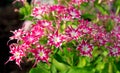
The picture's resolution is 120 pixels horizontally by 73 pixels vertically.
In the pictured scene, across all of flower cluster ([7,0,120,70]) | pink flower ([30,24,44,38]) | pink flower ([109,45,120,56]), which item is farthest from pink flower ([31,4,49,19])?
pink flower ([109,45,120,56])

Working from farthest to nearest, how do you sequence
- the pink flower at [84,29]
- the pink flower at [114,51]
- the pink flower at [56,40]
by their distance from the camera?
1. the pink flower at [114,51]
2. the pink flower at [84,29]
3. the pink flower at [56,40]

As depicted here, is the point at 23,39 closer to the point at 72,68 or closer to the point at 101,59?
the point at 72,68

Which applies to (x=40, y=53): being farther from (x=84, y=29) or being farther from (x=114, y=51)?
(x=114, y=51)

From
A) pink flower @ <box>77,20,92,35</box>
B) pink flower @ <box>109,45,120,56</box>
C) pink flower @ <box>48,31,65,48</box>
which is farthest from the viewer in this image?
pink flower @ <box>109,45,120,56</box>

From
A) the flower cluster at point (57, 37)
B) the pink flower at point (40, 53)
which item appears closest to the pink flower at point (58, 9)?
the flower cluster at point (57, 37)

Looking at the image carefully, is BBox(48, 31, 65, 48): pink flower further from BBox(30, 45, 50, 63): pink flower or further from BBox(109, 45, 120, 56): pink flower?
BBox(109, 45, 120, 56): pink flower

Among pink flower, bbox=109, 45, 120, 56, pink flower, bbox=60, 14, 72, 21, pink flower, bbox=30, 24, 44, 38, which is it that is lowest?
pink flower, bbox=109, 45, 120, 56

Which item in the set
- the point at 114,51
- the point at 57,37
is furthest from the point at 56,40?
the point at 114,51

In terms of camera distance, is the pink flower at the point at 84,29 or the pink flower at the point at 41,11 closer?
the pink flower at the point at 84,29

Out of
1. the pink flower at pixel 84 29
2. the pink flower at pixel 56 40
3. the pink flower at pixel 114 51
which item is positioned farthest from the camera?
the pink flower at pixel 114 51

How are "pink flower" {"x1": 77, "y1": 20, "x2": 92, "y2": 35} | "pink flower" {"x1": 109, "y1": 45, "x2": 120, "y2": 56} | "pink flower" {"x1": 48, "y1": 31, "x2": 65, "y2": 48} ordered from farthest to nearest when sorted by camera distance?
1. "pink flower" {"x1": 109, "y1": 45, "x2": 120, "y2": 56}
2. "pink flower" {"x1": 77, "y1": 20, "x2": 92, "y2": 35}
3. "pink flower" {"x1": 48, "y1": 31, "x2": 65, "y2": 48}

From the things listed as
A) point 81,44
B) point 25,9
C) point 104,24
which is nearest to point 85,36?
point 81,44

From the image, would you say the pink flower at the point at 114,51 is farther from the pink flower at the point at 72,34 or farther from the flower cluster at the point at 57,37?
the pink flower at the point at 72,34

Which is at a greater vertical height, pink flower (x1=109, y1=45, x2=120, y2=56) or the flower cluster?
the flower cluster
